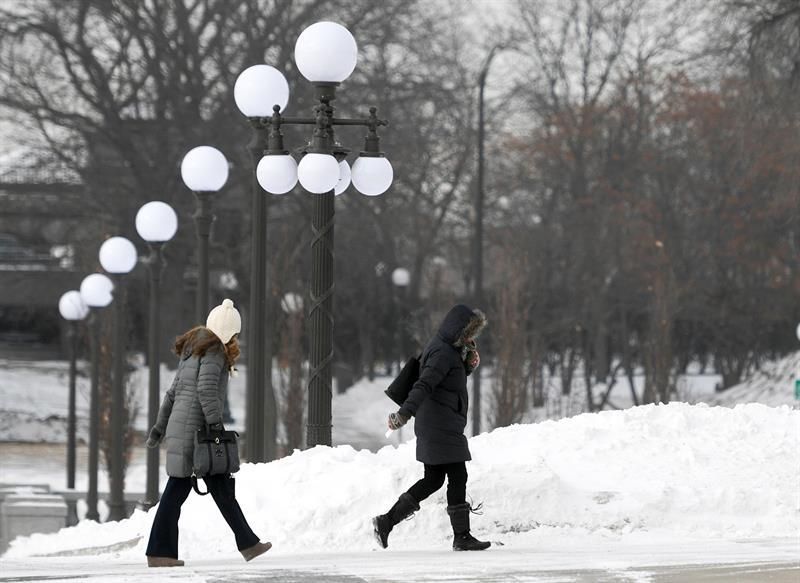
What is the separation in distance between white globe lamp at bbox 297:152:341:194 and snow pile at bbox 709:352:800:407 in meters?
27.0

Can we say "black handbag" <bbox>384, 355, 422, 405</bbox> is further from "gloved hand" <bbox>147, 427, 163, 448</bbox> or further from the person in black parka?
"gloved hand" <bbox>147, 427, 163, 448</bbox>

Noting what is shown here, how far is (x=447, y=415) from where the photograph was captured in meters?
9.74

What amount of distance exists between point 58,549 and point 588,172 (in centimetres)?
3952

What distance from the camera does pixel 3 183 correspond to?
42.3 m

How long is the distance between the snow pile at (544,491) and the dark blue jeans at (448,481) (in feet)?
1.81

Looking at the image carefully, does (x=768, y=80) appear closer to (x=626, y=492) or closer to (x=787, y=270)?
(x=626, y=492)

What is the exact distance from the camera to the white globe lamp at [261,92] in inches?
503

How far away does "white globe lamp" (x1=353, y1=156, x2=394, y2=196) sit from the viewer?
37.8 feet

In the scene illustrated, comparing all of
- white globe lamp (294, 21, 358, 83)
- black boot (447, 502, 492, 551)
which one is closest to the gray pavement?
black boot (447, 502, 492, 551)

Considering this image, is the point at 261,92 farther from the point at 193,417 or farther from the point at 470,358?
the point at 193,417

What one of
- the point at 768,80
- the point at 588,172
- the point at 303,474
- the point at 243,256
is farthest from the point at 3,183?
the point at 303,474

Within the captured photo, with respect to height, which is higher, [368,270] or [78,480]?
[368,270]

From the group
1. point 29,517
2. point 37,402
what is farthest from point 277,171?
point 37,402

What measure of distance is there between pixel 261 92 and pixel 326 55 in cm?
162
